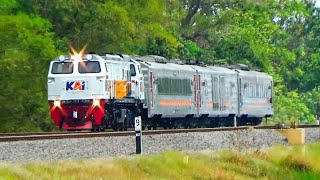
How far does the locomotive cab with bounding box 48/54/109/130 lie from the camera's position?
30.4 meters

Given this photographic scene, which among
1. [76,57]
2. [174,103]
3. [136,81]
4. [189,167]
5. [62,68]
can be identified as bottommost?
[189,167]

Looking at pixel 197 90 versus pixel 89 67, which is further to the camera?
pixel 197 90

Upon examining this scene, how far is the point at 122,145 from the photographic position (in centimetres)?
2283

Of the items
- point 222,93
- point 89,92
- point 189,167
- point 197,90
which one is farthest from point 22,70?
point 189,167

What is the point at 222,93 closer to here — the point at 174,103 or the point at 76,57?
the point at 174,103

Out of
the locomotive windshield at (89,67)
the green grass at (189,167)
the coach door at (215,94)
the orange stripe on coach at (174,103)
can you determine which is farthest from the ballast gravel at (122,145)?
the coach door at (215,94)

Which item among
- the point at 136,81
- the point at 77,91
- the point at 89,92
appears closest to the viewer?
the point at 89,92

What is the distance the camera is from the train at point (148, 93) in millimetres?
30719

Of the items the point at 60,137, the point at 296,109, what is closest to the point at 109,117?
the point at 60,137

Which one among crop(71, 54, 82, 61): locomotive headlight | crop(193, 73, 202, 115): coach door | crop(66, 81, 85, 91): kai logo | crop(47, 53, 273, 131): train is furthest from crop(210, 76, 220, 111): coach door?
crop(66, 81, 85, 91): kai logo

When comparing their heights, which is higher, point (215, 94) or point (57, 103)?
point (215, 94)

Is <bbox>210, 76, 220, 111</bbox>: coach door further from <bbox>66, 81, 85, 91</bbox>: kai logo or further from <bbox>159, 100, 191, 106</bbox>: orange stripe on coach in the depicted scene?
<bbox>66, 81, 85, 91</bbox>: kai logo

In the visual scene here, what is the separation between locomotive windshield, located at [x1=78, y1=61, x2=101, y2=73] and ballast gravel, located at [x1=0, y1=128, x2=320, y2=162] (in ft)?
15.5

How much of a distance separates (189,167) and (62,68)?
12.5 meters
